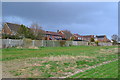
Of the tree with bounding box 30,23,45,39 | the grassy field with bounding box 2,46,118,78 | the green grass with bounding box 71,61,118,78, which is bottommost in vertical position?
the grassy field with bounding box 2,46,118,78

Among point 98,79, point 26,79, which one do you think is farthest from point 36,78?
point 98,79

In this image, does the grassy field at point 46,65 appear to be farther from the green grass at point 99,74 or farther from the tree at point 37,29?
the tree at point 37,29

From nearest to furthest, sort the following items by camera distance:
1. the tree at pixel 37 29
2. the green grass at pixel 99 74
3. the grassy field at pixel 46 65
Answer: the green grass at pixel 99 74
the grassy field at pixel 46 65
the tree at pixel 37 29

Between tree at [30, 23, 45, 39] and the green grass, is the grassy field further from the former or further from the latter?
tree at [30, 23, 45, 39]

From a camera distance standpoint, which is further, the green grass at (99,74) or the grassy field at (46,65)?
the grassy field at (46,65)

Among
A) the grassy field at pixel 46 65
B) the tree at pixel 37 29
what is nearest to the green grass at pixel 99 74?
the grassy field at pixel 46 65

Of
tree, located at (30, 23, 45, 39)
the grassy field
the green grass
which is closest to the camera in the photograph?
the green grass

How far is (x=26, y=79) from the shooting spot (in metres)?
4.43

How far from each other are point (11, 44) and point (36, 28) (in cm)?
1791

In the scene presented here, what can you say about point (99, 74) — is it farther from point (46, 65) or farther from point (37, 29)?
point (37, 29)

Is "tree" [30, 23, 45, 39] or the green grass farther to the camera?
"tree" [30, 23, 45, 39]

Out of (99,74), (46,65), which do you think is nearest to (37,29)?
(46,65)

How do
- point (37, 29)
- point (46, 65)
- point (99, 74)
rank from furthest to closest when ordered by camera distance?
point (37, 29) → point (46, 65) → point (99, 74)

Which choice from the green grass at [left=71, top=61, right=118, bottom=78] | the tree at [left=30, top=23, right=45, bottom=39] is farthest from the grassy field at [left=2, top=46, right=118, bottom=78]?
the tree at [left=30, top=23, right=45, bottom=39]
